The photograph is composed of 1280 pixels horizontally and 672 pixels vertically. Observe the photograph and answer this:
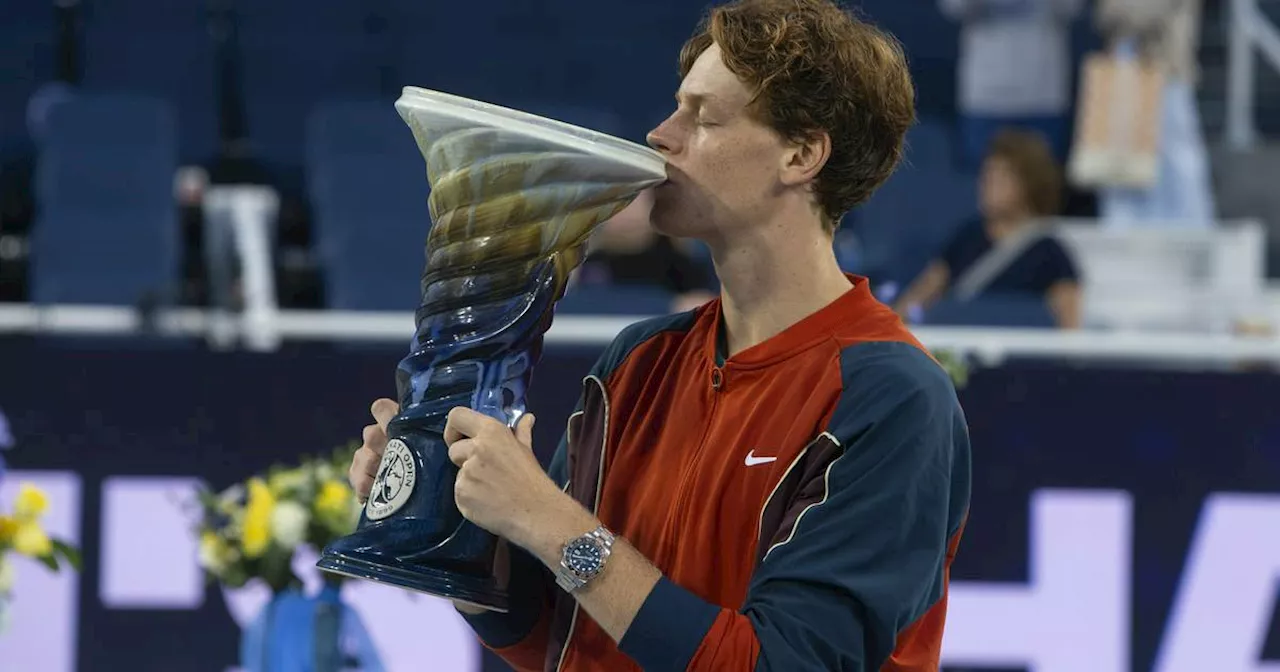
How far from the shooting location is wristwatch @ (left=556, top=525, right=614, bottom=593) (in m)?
1.53

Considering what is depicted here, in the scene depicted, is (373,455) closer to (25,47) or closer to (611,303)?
(611,303)

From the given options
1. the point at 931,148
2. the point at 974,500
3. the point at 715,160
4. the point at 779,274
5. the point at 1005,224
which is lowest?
the point at 974,500

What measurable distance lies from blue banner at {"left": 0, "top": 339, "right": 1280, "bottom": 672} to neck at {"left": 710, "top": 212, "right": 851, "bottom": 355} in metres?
1.96

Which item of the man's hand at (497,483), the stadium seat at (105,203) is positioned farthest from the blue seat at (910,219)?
the man's hand at (497,483)

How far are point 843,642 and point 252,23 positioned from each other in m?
5.51

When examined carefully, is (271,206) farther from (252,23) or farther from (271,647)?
(271,647)

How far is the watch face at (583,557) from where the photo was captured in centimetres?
153

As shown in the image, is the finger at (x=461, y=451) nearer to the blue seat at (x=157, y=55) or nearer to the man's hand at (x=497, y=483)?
the man's hand at (x=497, y=483)

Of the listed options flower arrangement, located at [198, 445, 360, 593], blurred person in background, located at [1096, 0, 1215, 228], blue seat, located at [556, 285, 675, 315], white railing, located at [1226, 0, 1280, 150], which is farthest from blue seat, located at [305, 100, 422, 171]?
white railing, located at [1226, 0, 1280, 150]

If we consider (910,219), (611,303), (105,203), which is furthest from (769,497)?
(910,219)

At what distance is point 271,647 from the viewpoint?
3.03m

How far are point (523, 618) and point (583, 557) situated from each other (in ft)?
0.96

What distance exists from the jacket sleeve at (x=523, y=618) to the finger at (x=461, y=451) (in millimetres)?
221

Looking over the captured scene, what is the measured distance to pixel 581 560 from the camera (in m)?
1.53
